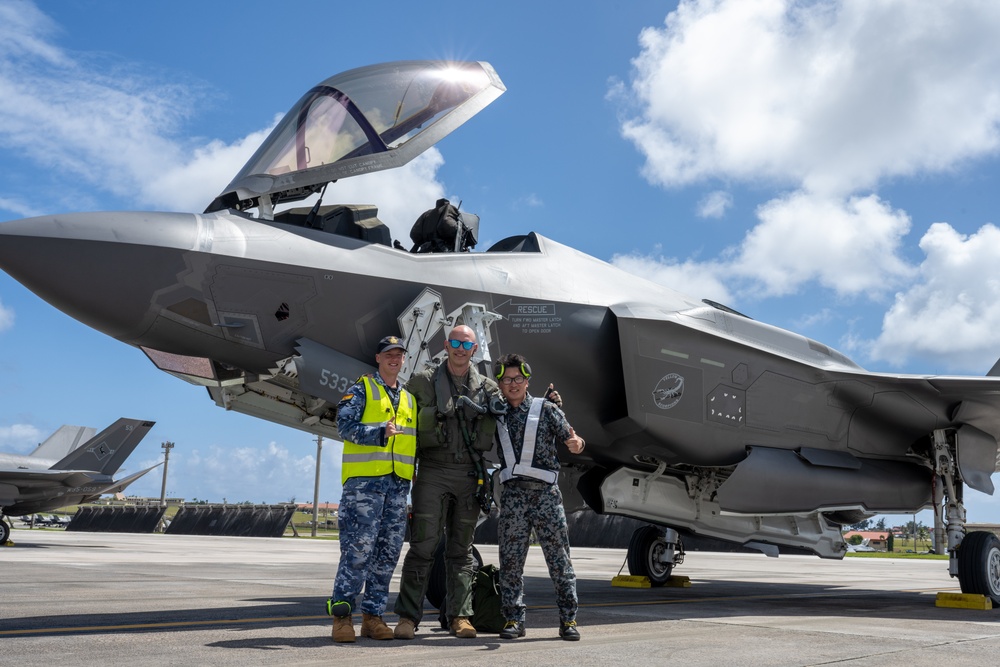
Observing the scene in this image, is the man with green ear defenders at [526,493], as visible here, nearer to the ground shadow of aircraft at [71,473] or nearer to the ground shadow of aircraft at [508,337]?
the ground shadow of aircraft at [508,337]

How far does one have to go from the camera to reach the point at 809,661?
15.2ft

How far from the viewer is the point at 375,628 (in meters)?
5.34

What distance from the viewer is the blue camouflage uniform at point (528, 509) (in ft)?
18.5

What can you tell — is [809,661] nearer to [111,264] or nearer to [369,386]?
[369,386]

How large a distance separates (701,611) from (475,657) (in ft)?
13.4

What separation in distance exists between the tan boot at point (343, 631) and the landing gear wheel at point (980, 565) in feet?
23.9

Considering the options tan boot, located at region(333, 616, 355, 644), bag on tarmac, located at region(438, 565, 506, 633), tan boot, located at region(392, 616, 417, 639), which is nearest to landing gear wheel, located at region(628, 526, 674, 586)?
bag on tarmac, located at region(438, 565, 506, 633)

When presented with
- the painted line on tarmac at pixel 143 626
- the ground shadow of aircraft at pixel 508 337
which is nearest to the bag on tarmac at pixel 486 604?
the painted line on tarmac at pixel 143 626

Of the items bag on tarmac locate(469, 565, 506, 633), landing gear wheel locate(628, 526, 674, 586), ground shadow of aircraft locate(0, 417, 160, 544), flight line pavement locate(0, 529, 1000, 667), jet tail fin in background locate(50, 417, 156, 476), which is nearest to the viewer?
flight line pavement locate(0, 529, 1000, 667)

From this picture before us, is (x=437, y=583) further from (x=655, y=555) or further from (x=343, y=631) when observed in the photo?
(x=655, y=555)

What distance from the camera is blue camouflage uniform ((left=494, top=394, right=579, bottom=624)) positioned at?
5.63m

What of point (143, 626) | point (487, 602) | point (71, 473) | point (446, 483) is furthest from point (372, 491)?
point (71, 473)

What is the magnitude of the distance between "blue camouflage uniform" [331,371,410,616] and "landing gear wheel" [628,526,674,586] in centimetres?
701

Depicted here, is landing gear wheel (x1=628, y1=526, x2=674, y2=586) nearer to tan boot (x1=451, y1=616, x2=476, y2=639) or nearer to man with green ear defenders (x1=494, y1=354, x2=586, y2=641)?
man with green ear defenders (x1=494, y1=354, x2=586, y2=641)
